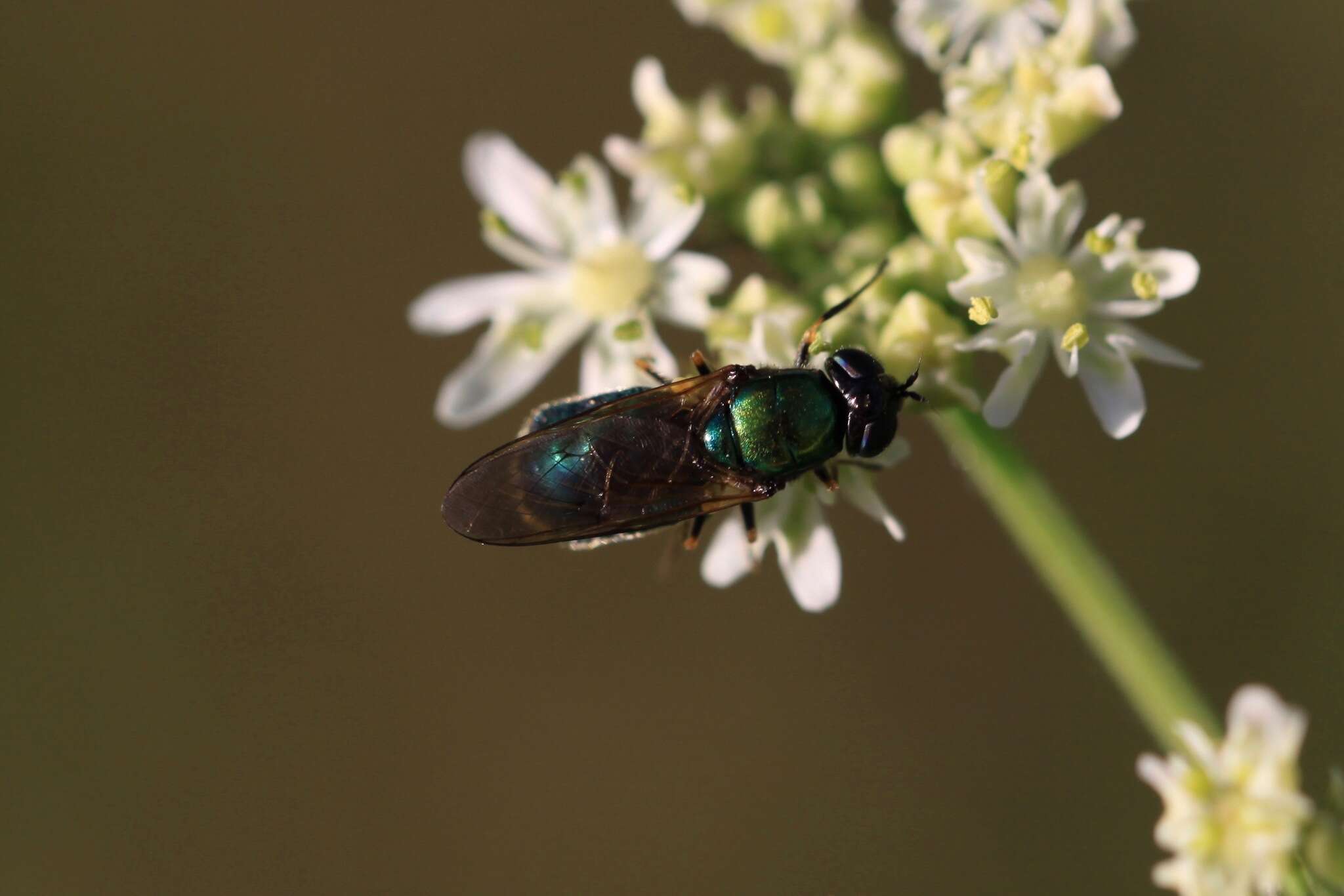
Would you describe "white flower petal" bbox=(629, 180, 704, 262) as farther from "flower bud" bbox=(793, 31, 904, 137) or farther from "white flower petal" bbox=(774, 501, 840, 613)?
"white flower petal" bbox=(774, 501, 840, 613)

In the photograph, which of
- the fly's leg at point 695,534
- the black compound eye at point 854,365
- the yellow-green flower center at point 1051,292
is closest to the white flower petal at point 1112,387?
the yellow-green flower center at point 1051,292

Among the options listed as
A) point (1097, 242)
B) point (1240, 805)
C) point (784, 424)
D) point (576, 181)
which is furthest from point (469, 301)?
point (1240, 805)

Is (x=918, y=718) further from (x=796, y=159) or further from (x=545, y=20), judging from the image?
(x=545, y=20)

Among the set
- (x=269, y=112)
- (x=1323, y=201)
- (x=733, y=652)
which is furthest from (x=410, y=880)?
(x=1323, y=201)

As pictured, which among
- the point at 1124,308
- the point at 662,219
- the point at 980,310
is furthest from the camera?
the point at 662,219

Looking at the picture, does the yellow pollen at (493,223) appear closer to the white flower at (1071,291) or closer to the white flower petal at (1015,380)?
the white flower at (1071,291)

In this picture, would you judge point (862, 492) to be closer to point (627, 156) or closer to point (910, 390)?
point (910, 390)
